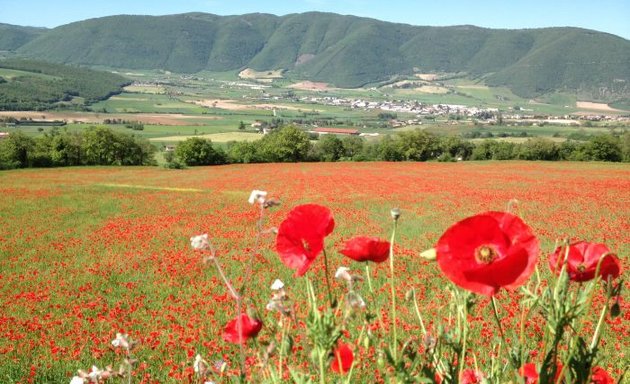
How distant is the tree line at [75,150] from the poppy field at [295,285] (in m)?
35.5

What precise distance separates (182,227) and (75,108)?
6469 inches

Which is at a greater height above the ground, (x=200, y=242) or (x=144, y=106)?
(x=200, y=242)

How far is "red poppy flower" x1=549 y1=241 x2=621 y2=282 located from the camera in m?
1.60

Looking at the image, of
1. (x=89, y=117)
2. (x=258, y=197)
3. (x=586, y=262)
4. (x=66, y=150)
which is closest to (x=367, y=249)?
(x=258, y=197)

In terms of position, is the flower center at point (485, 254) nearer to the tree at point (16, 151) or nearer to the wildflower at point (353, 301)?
the wildflower at point (353, 301)

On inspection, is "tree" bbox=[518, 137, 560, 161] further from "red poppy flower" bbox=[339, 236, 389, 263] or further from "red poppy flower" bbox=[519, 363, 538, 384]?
"red poppy flower" bbox=[339, 236, 389, 263]

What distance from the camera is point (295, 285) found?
393 inches

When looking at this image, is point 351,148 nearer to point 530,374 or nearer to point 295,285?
point 295,285

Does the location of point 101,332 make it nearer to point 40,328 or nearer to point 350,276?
point 40,328

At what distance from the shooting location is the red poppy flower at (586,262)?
1.60 metres

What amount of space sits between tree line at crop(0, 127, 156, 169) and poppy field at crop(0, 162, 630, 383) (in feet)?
117

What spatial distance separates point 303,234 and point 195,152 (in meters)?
61.1

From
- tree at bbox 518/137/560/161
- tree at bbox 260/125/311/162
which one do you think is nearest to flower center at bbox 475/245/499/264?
tree at bbox 260/125/311/162

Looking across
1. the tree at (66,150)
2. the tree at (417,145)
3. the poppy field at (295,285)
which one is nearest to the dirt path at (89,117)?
the tree at (66,150)
